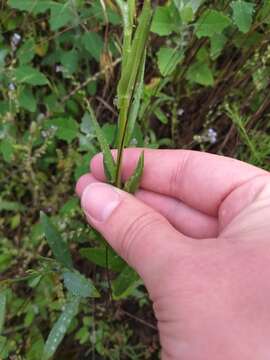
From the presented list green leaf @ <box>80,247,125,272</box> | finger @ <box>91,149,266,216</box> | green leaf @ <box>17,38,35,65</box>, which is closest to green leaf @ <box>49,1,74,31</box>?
green leaf @ <box>17,38,35,65</box>

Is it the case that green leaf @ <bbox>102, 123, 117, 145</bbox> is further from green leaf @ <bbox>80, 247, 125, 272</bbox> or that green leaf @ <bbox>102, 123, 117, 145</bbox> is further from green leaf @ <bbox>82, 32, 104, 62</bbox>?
green leaf @ <bbox>80, 247, 125, 272</bbox>

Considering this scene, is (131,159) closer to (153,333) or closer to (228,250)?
(228,250)

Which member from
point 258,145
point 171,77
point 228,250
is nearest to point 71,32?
point 171,77

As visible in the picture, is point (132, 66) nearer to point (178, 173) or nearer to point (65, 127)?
point (178, 173)

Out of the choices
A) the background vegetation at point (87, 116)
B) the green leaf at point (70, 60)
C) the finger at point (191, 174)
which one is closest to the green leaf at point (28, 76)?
the background vegetation at point (87, 116)

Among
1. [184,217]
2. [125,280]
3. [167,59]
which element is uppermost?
[167,59]

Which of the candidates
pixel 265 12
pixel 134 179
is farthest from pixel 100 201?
pixel 265 12
